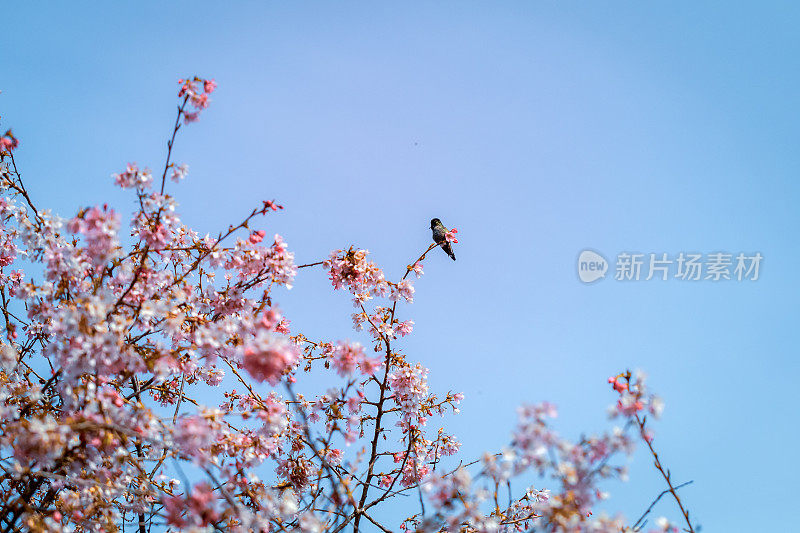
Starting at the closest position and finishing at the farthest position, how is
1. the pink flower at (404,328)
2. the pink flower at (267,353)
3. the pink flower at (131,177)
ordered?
the pink flower at (267,353) → the pink flower at (131,177) → the pink flower at (404,328)

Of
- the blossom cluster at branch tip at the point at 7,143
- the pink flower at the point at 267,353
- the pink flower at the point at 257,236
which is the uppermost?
the blossom cluster at branch tip at the point at 7,143

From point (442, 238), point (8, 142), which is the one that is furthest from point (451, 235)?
point (8, 142)

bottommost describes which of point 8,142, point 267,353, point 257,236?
point 267,353

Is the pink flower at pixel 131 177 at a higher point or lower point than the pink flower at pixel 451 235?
lower

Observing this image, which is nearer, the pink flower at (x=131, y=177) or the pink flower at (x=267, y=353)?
the pink flower at (x=267, y=353)

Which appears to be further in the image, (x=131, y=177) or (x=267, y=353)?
(x=131, y=177)

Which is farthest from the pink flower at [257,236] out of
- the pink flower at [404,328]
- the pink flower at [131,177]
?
the pink flower at [404,328]

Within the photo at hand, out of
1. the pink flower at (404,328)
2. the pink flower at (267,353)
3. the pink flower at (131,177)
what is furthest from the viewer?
the pink flower at (404,328)

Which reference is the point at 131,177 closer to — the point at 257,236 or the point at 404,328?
the point at 257,236

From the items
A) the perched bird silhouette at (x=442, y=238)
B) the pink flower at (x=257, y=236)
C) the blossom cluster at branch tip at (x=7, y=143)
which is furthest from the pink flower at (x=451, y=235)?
the blossom cluster at branch tip at (x=7, y=143)

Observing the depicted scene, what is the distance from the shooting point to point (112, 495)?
421cm

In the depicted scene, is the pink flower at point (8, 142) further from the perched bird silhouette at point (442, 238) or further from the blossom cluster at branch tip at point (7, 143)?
the perched bird silhouette at point (442, 238)

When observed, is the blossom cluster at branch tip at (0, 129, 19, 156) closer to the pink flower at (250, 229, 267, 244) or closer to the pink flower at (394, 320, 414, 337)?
the pink flower at (250, 229, 267, 244)

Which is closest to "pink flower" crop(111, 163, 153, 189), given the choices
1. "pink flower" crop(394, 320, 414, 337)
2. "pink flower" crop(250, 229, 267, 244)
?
"pink flower" crop(250, 229, 267, 244)
